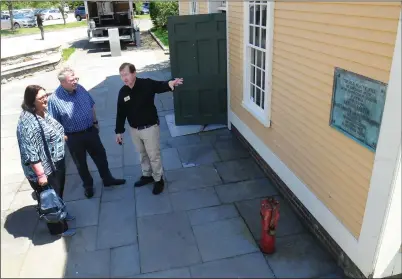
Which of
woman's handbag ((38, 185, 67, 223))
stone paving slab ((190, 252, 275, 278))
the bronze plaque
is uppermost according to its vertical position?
the bronze plaque

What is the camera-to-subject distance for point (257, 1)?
16.9 feet

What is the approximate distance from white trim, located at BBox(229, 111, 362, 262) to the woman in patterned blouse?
2.83 meters

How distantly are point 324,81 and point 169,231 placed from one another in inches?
95.6

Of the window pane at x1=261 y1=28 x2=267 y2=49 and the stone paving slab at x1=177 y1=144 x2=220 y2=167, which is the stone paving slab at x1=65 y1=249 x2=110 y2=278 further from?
the window pane at x1=261 y1=28 x2=267 y2=49

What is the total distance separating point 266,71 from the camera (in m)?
4.88

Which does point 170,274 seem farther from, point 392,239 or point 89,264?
point 392,239

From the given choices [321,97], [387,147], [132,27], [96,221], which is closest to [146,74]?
[132,27]

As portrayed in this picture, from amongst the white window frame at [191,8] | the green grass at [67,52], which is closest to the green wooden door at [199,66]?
the white window frame at [191,8]

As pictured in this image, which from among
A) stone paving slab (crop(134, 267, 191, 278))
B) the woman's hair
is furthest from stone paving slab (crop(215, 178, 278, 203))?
the woman's hair

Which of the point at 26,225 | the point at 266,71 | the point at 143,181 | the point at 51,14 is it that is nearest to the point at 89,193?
the point at 143,181

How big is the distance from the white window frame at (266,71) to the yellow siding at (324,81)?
0.09m

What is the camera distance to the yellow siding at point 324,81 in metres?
2.85

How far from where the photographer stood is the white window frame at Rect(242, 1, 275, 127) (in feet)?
15.2

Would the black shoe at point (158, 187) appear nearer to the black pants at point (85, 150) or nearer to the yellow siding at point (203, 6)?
the black pants at point (85, 150)
